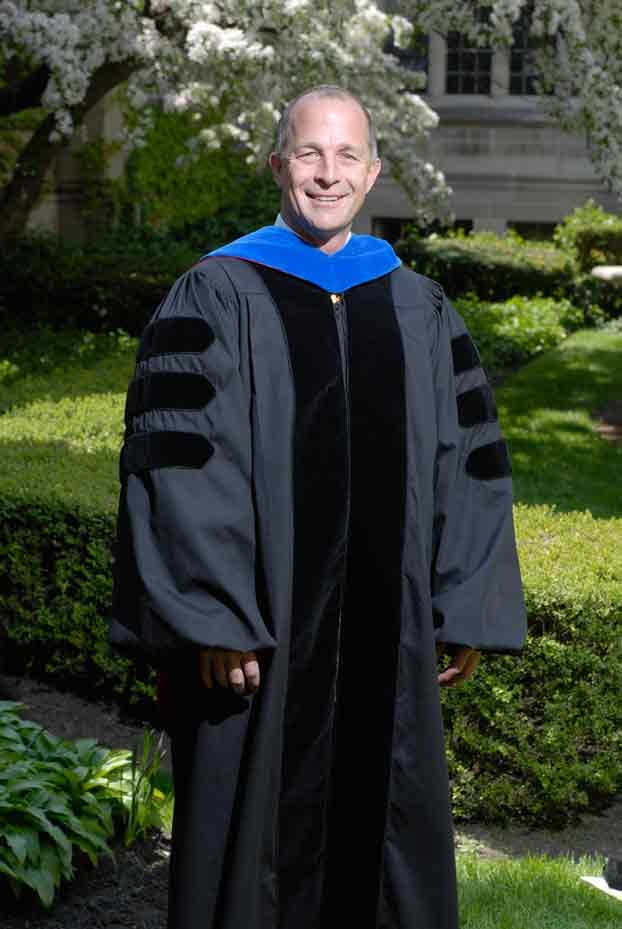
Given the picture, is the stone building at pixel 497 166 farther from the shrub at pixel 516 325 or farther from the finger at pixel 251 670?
the finger at pixel 251 670

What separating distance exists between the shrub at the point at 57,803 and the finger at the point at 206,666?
3.55 ft

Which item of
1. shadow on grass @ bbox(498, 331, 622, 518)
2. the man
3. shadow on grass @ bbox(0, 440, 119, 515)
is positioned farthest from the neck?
shadow on grass @ bbox(498, 331, 622, 518)

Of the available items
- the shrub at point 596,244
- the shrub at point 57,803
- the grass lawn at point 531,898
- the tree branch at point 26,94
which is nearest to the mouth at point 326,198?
the shrub at point 57,803

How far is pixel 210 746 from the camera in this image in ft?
9.41

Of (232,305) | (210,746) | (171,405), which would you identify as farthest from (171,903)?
(232,305)

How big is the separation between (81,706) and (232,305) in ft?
9.36

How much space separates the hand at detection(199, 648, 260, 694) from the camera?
→ 2.81 m

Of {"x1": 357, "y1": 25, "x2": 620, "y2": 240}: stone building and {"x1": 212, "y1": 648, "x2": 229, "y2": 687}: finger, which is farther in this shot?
{"x1": 357, "y1": 25, "x2": 620, "y2": 240}: stone building

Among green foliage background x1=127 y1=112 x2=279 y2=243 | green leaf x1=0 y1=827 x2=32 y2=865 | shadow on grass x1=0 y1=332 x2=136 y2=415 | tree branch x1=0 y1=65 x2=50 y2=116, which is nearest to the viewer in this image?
green leaf x1=0 y1=827 x2=32 y2=865

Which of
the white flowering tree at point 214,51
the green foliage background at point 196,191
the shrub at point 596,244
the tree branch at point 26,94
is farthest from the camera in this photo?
the green foliage background at point 196,191

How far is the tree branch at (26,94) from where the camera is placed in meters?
11.4

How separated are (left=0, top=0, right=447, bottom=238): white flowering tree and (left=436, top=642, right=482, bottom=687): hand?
677 centimetres

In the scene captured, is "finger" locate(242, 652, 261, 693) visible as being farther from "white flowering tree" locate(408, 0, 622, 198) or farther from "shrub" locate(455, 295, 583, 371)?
"shrub" locate(455, 295, 583, 371)

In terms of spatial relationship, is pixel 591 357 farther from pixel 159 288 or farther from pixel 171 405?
pixel 171 405
